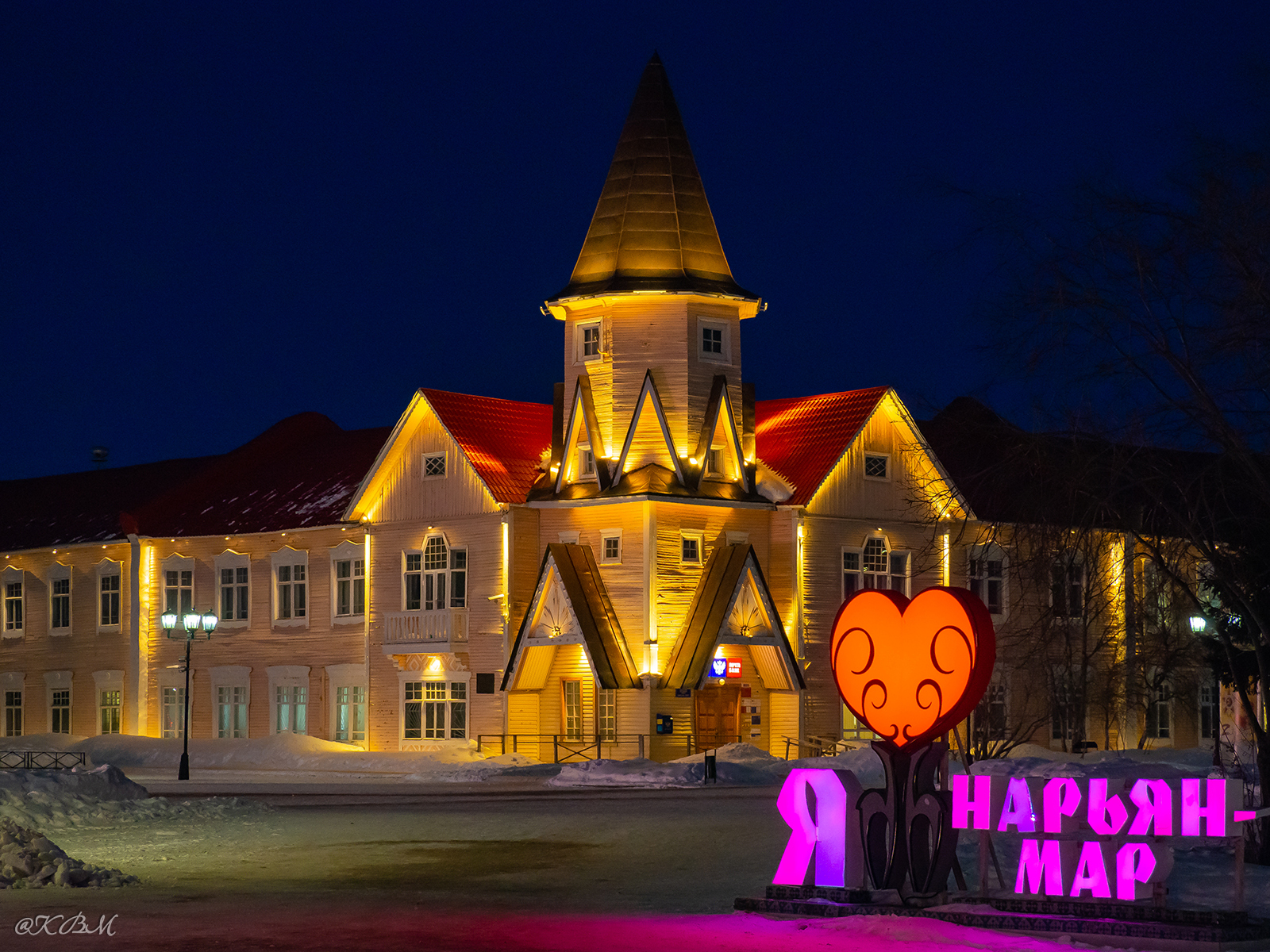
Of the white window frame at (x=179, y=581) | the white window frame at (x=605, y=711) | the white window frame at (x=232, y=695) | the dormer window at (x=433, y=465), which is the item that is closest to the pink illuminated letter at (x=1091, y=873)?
the white window frame at (x=605, y=711)

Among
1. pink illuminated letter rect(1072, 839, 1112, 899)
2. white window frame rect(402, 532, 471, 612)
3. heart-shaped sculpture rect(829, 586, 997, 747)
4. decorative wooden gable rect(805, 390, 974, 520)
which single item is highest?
decorative wooden gable rect(805, 390, 974, 520)

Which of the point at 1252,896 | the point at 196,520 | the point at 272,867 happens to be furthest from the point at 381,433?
the point at 1252,896

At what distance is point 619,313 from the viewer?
5241 centimetres

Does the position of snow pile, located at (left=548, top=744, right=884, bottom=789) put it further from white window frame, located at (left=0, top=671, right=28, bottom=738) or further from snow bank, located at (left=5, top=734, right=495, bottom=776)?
white window frame, located at (left=0, top=671, right=28, bottom=738)

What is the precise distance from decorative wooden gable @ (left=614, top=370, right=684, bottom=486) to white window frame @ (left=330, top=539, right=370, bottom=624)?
30.1 ft

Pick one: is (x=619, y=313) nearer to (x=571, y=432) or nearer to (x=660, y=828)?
(x=571, y=432)

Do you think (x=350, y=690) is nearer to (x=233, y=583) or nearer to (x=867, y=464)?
(x=233, y=583)

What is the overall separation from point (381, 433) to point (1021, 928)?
148ft

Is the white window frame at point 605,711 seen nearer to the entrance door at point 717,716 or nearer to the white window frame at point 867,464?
the entrance door at point 717,716

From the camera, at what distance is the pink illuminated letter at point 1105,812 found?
56.5 feet

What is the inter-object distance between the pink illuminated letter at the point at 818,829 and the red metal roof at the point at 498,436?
1315 inches

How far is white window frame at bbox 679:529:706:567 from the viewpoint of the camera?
169 feet

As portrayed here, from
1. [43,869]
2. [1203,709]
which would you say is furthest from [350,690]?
[43,869]

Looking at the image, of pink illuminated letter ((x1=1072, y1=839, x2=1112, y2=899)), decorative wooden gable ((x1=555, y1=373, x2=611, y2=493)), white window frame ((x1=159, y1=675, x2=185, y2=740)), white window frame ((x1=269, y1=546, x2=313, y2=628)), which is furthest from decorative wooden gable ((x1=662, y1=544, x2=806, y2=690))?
pink illuminated letter ((x1=1072, y1=839, x2=1112, y2=899))
